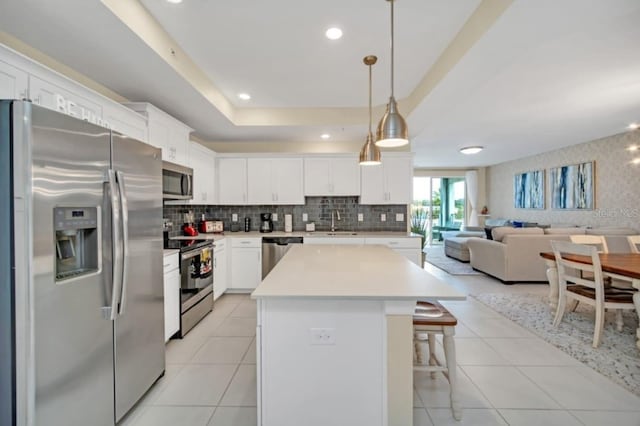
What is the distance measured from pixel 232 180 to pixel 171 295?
241 cm

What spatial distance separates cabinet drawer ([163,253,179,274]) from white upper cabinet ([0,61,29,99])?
5.04 ft

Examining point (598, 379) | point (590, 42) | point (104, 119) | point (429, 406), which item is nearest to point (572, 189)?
point (590, 42)

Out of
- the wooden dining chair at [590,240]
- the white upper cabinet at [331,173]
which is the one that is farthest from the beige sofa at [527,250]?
the white upper cabinet at [331,173]

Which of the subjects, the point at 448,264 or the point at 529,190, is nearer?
the point at 448,264

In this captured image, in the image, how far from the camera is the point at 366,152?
2588 mm

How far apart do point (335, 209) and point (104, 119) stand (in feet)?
11.4

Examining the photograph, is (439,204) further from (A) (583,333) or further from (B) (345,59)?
(B) (345,59)

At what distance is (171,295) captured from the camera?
2801 mm

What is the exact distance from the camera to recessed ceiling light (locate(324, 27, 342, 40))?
7.47 feet

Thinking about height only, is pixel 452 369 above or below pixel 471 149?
below

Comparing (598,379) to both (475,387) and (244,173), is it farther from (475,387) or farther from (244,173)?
(244,173)

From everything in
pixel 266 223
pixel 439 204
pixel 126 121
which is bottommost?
pixel 266 223

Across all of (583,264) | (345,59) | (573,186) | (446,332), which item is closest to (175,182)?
(345,59)

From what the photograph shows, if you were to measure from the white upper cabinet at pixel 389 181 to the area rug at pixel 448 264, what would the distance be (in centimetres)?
219
